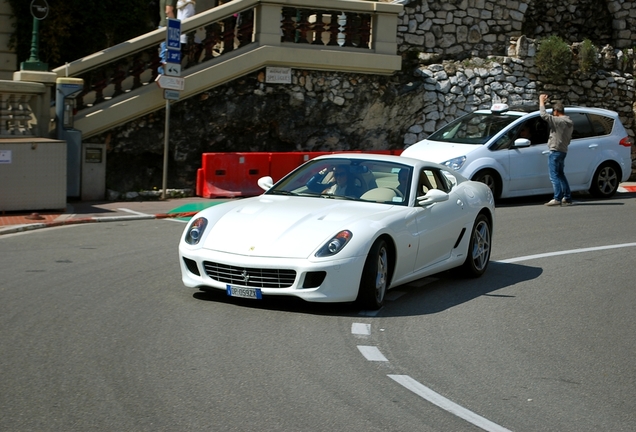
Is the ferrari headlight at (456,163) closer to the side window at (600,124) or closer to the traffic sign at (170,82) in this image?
the side window at (600,124)

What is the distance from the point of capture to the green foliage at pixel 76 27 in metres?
21.8

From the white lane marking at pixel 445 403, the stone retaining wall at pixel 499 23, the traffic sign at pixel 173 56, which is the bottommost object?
the white lane marking at pixel 445 403

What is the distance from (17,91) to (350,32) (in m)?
8.26

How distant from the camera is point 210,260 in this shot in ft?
29.2

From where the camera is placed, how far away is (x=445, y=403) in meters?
6.45

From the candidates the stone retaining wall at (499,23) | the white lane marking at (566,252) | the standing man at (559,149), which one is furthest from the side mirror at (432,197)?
the stone retaining wall at (499,23)

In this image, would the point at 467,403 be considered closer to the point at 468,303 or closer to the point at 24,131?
the point at 468,303

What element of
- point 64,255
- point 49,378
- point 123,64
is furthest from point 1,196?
point 49,378

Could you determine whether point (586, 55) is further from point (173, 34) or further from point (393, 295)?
point (393, 295)

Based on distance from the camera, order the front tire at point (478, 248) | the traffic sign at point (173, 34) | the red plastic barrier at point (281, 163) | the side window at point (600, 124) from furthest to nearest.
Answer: the side window at point (600, 124), the red plastic barrier at point (281, 163), the traffic sign at point (173, 34), the front tire at point (478, 248)

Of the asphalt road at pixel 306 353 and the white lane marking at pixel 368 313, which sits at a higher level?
the white lane marking at pixel 368 313

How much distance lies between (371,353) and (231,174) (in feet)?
37.3

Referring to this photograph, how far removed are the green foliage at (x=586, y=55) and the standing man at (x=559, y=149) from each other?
7.07 m

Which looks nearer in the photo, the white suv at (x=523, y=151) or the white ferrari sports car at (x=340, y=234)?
the white ferrari sports car at (x=340, y=234)
